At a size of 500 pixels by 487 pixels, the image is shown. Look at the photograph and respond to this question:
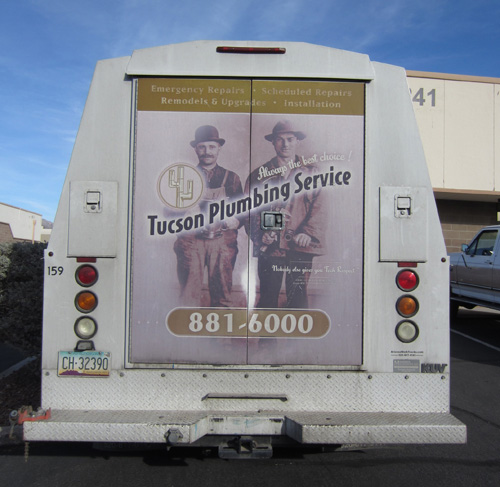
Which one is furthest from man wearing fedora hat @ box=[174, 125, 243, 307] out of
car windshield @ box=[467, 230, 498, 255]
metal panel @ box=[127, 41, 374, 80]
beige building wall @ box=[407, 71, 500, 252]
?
beige building wall @ box=[407, 71, 500, 252]

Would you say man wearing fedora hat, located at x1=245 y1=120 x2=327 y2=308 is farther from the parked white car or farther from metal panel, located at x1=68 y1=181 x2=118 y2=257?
the parked white car

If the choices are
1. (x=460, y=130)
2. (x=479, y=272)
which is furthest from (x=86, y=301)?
(x=460, y=130)

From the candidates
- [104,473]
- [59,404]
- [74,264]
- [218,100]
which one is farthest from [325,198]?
[104,473]

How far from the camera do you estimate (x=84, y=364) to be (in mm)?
3223

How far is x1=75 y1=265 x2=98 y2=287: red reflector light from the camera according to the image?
327 centimetres

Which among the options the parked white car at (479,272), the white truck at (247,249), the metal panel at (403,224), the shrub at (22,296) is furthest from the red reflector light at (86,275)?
the parked white car at (479,272)

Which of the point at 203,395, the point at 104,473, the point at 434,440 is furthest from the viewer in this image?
the point at 104,473

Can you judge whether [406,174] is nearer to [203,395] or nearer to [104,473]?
[203,395]

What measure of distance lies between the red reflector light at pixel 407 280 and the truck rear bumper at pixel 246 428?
86cm

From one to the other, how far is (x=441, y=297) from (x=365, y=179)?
98 cm

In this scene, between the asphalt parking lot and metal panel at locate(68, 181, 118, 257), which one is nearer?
metal panel at locate(68, 181, 118, 257)

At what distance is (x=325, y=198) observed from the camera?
129 inches

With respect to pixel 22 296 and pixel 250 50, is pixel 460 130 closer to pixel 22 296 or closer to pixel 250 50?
pixel 250 50

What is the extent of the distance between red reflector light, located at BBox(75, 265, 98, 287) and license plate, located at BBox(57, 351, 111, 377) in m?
0.48
